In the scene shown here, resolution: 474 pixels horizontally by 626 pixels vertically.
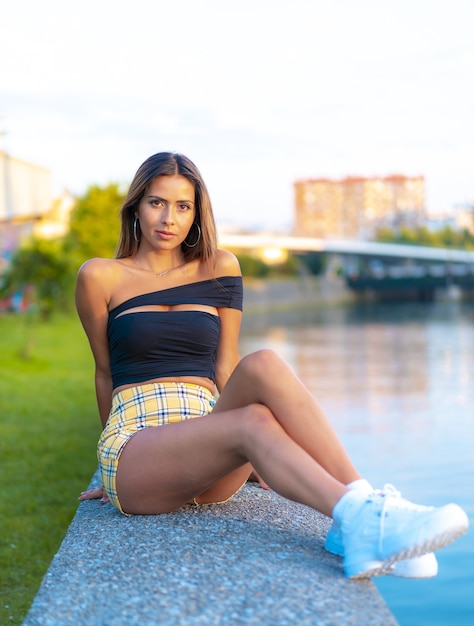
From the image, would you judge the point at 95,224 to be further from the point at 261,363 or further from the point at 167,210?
the point at 261,363

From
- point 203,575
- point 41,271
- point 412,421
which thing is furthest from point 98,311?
point 41,271

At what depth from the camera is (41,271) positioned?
1583 cm

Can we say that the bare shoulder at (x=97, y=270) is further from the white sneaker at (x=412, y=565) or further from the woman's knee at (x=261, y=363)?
the white sneaker at (x=412, y=565)

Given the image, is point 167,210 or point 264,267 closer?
point 167,210

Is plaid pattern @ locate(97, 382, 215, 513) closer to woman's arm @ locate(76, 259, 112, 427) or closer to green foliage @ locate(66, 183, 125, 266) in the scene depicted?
woman's arm @ locate(76, 259, 112, 427)

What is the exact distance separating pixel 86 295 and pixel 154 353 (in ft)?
1.09

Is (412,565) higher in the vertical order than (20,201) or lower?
lower

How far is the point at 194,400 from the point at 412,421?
5.32m

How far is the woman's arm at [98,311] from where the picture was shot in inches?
121

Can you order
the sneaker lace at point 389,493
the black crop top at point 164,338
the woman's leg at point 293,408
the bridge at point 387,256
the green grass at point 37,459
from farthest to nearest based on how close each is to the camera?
the bridge at point 387,256 → the green grass at point 37,459 → the black crop top at point 164,338 → the woman's leg at point 293,408 → the sneaker lace at point 389,493

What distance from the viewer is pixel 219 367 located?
10.3ft

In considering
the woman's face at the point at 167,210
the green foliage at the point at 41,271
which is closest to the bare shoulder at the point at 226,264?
the woman's face at the point at 167,210

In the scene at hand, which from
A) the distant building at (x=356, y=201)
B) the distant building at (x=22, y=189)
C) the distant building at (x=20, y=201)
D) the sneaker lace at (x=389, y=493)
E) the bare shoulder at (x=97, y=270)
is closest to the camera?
the sneaker lace at (x=389, y=493)

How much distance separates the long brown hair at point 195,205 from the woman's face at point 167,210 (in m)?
0.02
